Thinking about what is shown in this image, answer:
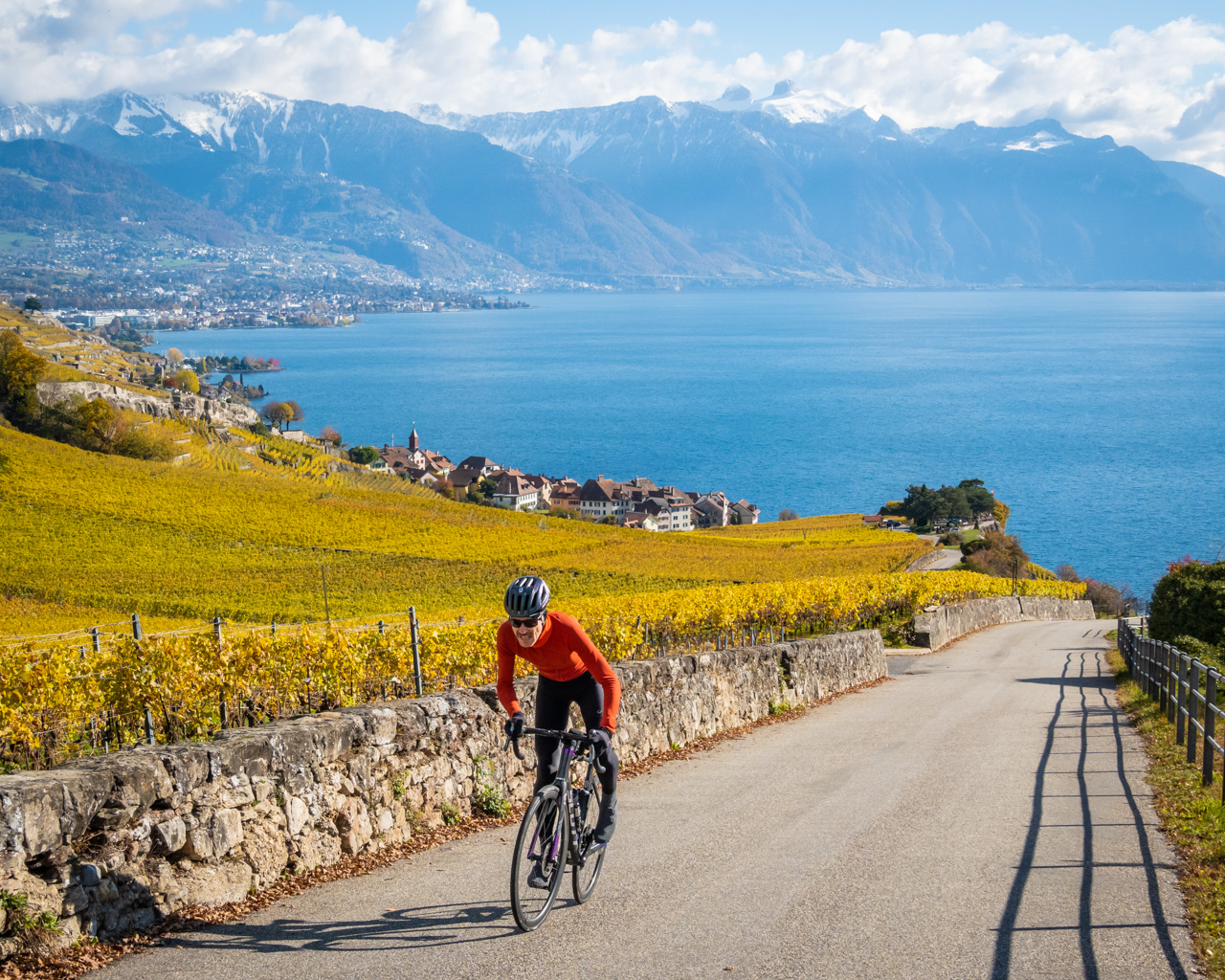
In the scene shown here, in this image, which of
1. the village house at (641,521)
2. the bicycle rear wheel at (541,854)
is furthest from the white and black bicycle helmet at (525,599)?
the village house at (641,521)

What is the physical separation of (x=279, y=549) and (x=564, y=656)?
140 feet

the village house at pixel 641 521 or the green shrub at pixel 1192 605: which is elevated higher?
the village house at pixel 641 521

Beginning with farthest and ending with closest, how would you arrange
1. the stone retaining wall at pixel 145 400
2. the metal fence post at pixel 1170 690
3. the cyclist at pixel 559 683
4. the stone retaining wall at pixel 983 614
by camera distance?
the stone retaining wall at pixel 145 400 < the stone retaining wall at pixel 983 614 < the metal fence post at pixel 1170 690 < the cyclist at pixel 559 683

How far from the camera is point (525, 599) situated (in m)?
5.72

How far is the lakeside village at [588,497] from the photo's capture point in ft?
320

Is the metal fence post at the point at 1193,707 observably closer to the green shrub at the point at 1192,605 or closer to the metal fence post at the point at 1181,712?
the metal fence post at the point at 1181,712

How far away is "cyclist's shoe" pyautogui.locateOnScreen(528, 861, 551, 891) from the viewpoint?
18.9 ft

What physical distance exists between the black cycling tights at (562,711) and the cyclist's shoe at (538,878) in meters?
0.54

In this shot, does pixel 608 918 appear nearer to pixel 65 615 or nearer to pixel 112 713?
pixel 112 713

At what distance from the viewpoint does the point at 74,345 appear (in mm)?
109938

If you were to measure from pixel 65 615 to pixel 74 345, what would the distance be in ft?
304

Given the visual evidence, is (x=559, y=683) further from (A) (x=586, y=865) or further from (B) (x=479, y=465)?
(B) (x=479, y=465)

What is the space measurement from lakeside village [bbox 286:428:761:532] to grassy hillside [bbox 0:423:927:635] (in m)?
24.0

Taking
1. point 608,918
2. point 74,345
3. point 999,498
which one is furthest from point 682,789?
point 74,345
